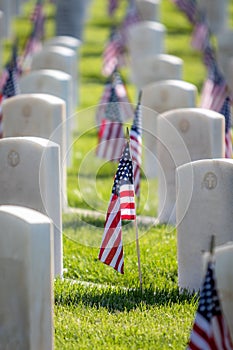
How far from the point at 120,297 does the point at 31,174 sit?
4.27 ft

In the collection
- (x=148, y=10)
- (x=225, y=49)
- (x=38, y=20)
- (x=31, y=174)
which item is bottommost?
(x=31, y=174)

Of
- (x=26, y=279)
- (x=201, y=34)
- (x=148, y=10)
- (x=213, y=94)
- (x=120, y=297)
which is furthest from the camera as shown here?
(x=148, y=10)

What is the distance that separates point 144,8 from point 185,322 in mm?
17788

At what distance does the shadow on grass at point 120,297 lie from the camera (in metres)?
8.59

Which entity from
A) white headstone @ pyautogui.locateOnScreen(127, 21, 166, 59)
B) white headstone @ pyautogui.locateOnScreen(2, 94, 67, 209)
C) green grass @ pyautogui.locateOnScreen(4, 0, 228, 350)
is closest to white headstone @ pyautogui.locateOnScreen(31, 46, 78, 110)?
green grass @ pyautogui.locateOnScreen(4, 0, 228, 350)

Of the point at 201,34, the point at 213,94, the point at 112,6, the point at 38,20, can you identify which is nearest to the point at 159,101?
the point at 213,94

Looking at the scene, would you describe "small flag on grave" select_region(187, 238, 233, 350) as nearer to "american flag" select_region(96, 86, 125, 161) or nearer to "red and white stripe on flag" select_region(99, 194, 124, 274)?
"red and white stripe on flag" select_region(99, 194, 124, 274)

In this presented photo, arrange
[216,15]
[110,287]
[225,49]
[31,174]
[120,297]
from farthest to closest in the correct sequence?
1. [216,15]
2. [225,49]
3. [31,174]
4. [110,287]
5. [120,297]

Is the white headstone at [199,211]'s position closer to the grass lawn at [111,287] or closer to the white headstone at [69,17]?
the grass lawn at [111,287]

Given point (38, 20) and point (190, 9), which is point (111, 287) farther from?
point (190, 9)

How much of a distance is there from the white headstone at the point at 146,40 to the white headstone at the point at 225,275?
13.0 m

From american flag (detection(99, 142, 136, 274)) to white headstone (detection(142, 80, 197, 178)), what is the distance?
4.13m

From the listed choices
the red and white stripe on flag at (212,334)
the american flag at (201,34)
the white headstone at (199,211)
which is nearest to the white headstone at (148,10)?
the american flag at (201,34)

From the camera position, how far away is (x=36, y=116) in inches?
454
